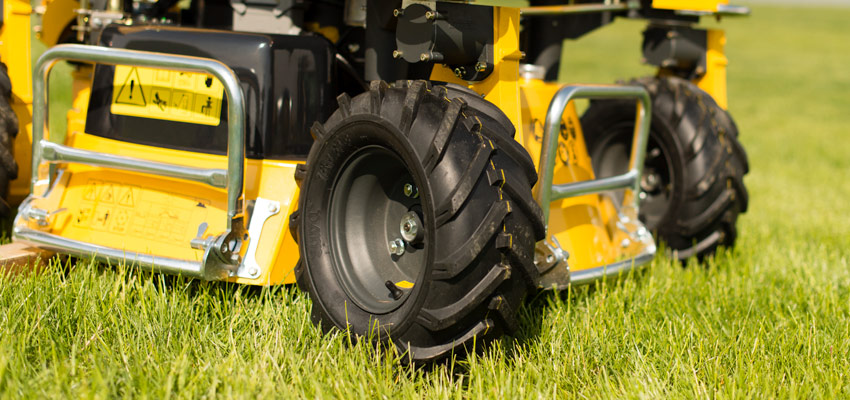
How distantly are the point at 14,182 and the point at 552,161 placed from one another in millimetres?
2380

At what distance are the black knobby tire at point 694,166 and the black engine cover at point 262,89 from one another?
1616 mm

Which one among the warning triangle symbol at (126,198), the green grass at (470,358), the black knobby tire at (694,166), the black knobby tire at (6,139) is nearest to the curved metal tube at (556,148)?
the green grass at (470,358)

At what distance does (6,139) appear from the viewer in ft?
11.1

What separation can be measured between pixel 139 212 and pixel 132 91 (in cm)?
49

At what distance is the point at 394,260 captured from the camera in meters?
2.86

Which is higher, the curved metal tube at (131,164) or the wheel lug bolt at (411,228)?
the curved metal tube at (131,164)

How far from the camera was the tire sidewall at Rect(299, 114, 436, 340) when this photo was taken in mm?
2475

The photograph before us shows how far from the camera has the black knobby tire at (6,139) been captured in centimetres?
336

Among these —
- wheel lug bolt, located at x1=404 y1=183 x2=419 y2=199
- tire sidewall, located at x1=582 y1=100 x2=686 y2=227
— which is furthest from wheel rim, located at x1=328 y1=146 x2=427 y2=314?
tire sidewall, located at x1=582 y1=100 x2=686 y2=227

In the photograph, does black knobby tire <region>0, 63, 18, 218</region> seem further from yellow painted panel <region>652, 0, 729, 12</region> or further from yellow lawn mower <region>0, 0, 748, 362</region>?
yellow painted panel <region>652, 0, 729, 12</region>

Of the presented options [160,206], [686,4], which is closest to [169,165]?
[160,206]

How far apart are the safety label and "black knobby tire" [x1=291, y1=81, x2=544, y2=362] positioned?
509 mm

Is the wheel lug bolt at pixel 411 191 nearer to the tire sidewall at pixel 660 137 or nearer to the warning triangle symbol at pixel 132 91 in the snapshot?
the warning triangle symbol at pixel 132 91

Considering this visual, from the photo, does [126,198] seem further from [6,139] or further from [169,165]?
[6,139]
